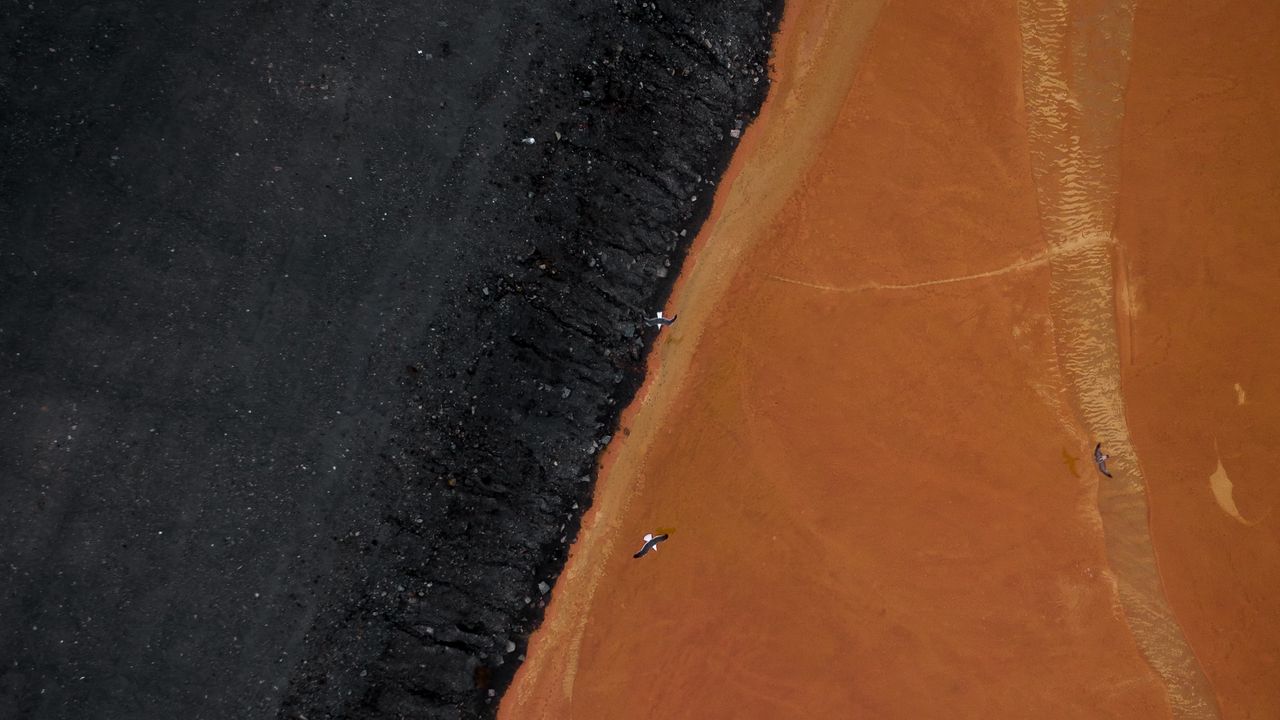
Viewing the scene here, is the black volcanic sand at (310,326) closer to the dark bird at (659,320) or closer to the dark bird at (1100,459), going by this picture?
the dark bird at (659,320)

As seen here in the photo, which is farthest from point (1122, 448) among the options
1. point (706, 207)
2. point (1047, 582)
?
point (706, 207)

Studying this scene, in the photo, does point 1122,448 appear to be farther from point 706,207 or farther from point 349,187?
point 349,187

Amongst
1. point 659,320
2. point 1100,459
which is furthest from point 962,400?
point 659,320

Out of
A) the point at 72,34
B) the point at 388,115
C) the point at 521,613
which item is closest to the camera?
the point at 72,34

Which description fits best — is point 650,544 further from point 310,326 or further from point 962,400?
point 310,326

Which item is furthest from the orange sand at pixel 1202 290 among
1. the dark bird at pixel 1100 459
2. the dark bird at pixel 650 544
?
the dark bird at pixel 650 544

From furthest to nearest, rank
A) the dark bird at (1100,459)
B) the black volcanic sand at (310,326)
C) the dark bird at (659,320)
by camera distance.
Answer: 1. the dark bird at (1100,459)
2. the dark bird at (659,320)
3. the black volcanic sand at (310,326)
